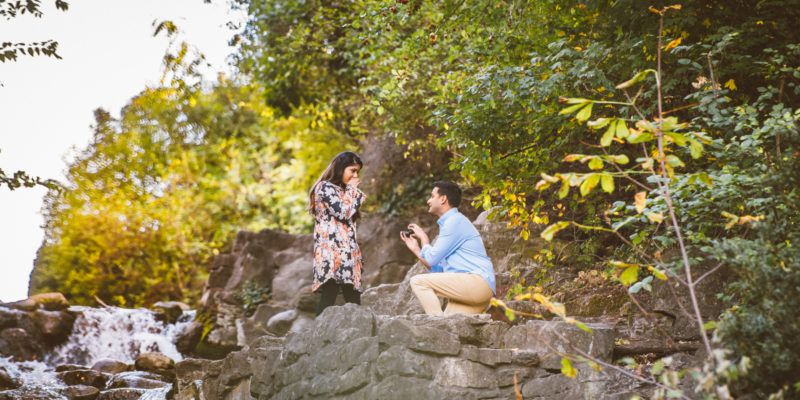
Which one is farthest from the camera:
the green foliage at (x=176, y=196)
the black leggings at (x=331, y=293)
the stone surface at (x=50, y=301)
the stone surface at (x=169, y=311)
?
the green foliage at (x=176, y=196)

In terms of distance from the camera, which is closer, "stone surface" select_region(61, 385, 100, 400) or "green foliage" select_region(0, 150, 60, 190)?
"green foliage" select_region(0, 150, 60, 190)

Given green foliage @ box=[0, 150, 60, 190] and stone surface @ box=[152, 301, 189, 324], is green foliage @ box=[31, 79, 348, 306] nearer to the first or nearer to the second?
stone surface @ box=[152, 301, 189, 324]

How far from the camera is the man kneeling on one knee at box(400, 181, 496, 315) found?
571 centimetres

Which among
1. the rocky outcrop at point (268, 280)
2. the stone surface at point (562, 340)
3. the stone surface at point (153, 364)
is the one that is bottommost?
the stone surface at point (562, 340)

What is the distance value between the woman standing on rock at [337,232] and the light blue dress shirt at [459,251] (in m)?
0.93

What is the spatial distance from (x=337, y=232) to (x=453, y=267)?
4.23ft

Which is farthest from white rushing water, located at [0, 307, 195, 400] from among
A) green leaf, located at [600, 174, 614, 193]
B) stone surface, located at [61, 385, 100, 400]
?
green leaf, located at [600, 174, 614, 193]

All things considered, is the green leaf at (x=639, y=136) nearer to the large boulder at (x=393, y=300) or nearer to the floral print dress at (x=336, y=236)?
the floral print dress at (x=336, y=236)

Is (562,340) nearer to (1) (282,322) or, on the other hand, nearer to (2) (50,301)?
(1) (282,322)

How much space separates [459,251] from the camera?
5.89m

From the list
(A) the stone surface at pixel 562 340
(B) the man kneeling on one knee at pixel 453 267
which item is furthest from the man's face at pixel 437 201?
(A) the stone surface at pixel 562 340

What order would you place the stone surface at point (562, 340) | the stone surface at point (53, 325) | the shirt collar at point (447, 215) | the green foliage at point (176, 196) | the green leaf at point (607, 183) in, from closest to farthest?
the green leaf at point (607, 183)
the stone surface at point (562, 340)
the shirt collar at point (447, 215)
the stone surface at point (53, 325)
the green foliage at point (176, 196)

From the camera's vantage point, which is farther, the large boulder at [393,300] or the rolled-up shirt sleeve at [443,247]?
the large boulder at [393,300]

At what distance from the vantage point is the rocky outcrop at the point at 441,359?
457 centimetres
